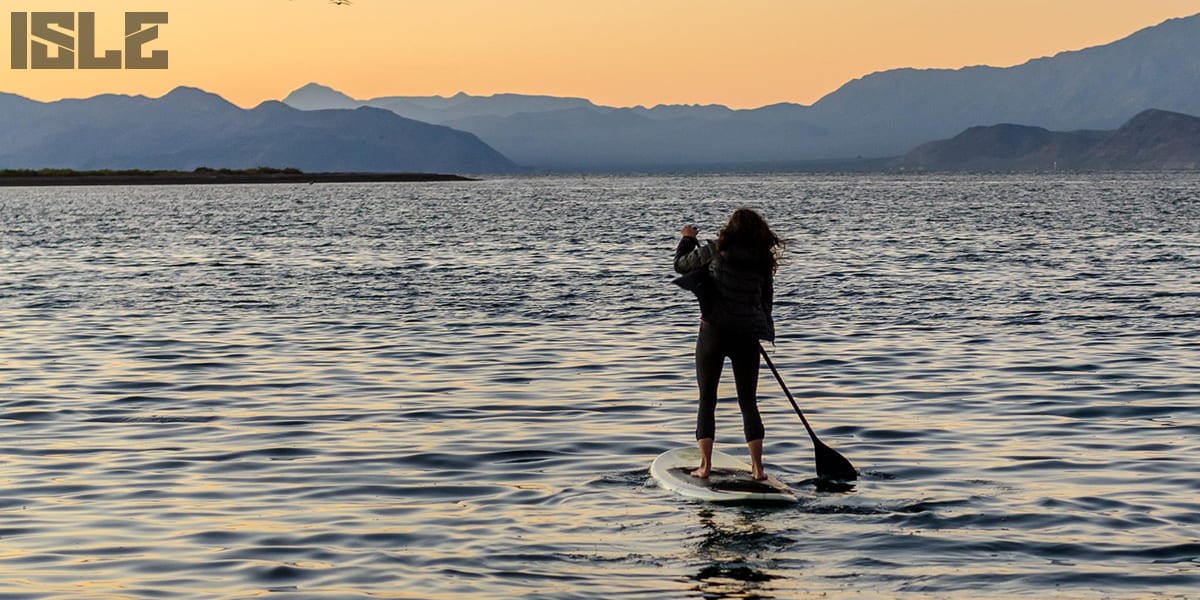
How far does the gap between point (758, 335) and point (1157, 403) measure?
7.39 m

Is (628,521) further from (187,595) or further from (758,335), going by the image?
(187,595)

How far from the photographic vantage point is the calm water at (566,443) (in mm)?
11008

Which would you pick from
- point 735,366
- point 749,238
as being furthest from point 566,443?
point 749,238

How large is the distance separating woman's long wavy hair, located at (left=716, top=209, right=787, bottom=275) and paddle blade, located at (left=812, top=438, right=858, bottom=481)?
193 centimetres

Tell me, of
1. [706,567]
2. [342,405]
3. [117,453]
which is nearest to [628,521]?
[706,567]

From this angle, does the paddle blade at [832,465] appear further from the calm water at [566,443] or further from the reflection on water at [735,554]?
the reflection on water at [735,554]

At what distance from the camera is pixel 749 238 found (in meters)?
13.3

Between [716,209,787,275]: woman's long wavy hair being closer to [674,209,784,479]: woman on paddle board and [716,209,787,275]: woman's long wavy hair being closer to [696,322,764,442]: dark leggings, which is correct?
[674,209,784,479]: woman on paddle board

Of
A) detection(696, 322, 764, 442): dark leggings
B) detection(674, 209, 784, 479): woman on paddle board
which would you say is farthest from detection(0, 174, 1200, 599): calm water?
detection(674, 209, 784, 479): woman on paddle board

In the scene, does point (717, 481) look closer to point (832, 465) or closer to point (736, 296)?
point (832, 465)

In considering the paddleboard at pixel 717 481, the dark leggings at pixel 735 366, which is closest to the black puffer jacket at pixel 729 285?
the dark leggings at pixel 735 366

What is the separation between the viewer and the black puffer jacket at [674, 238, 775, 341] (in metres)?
13.4

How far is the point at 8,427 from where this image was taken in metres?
17.1

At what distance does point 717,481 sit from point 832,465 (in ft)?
3.82
